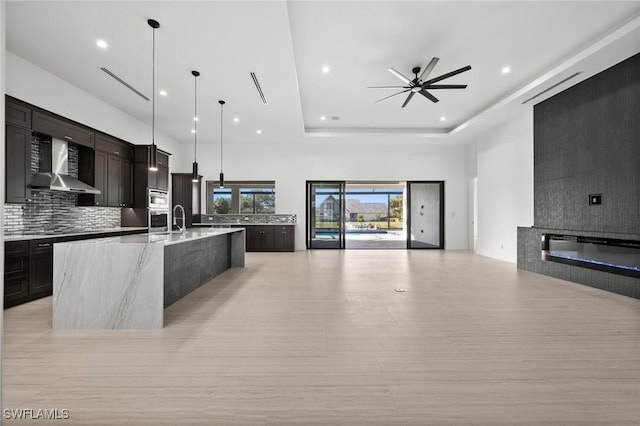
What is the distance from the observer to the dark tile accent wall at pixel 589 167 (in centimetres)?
401

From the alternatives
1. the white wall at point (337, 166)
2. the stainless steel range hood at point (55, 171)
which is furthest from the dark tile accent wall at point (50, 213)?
the white wall at point (337, 166)

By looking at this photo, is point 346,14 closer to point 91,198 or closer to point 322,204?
point 91,198

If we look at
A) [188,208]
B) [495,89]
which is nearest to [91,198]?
[188,208]

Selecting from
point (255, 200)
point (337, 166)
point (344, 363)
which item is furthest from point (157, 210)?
point (344, 363)

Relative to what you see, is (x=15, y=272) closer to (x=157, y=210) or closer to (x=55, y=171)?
(x=55, y=171)

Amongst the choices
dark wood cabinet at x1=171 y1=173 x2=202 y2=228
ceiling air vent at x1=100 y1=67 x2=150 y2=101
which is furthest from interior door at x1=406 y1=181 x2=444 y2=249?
ceiling air vent at x1=100 y1=67 x2=150 y2=101

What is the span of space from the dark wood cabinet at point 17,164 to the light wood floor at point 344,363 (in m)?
1.47

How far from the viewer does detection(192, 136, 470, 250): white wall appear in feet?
30.3

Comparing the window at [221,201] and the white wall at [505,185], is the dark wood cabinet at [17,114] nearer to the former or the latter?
the window at [221,201]

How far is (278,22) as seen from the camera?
334 cm

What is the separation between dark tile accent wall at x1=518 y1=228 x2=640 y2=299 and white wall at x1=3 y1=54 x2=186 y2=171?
27.4 ft

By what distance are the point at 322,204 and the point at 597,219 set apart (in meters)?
6.51

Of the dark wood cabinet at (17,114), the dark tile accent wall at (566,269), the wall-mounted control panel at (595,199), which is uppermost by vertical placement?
the dark wood cabinet at (17,114)

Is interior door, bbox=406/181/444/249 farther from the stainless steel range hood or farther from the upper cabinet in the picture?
the upper cabinet
